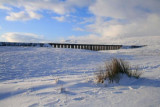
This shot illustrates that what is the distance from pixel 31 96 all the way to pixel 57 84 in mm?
878

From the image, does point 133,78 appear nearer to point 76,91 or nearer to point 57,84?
point 76,91

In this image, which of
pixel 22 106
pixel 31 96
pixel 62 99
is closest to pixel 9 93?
pixel 31 96

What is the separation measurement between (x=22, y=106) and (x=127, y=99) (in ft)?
6.76

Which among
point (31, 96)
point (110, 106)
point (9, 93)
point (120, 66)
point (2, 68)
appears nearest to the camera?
point (110, 106)

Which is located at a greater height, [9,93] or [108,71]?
[108,71]

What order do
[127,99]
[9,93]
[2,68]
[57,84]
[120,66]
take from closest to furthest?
[127,99]
[9,93]
[57,84]
[120,66]
[2,68]

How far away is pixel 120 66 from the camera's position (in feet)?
14.0

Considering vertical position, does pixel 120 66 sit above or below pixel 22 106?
above

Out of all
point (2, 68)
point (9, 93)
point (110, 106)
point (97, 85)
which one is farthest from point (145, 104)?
point (2, 68)

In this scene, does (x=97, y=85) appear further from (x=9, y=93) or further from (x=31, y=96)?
(x=9, y=93)

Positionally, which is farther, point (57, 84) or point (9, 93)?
point (57, 84)

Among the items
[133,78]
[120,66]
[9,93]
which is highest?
[120,66]

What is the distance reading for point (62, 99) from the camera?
2.88 m

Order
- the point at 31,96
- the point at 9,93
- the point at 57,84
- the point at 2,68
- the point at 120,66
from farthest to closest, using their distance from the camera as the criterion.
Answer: the point at 2,68, the point at 120,66, the point at 57,84, the point at 9,93, the point at 31,96
